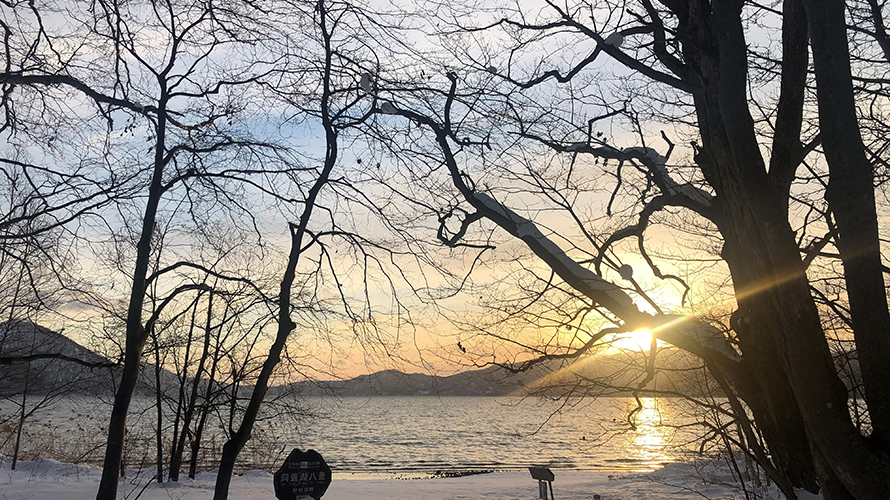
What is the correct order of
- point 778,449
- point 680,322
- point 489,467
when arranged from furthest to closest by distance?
point 489,467, point 680,322, point 778,449

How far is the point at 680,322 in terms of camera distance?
5387 mm

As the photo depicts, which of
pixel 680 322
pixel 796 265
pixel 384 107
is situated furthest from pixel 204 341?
pixel 796 265

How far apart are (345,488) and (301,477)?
33.6 feet

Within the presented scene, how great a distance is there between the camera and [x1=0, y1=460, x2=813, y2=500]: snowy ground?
12164 mm

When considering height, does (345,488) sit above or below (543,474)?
below

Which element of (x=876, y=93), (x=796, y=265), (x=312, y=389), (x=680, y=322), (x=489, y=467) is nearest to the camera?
(x=796, y=265)

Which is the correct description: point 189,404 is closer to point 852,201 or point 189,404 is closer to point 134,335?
point 134,335

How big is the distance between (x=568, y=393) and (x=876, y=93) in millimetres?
4809

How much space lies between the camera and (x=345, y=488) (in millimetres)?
15805

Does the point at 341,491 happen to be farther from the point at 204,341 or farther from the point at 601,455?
the point at 601,455

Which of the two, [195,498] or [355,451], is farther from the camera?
[355,451]

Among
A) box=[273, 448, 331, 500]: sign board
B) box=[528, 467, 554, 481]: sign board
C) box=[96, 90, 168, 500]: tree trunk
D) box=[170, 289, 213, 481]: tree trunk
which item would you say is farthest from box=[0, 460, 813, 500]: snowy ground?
box=[273, 448, 331, 500]: sign board

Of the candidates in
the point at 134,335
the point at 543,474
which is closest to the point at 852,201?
the point at 134,335

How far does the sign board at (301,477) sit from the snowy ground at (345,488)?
6.40 m
